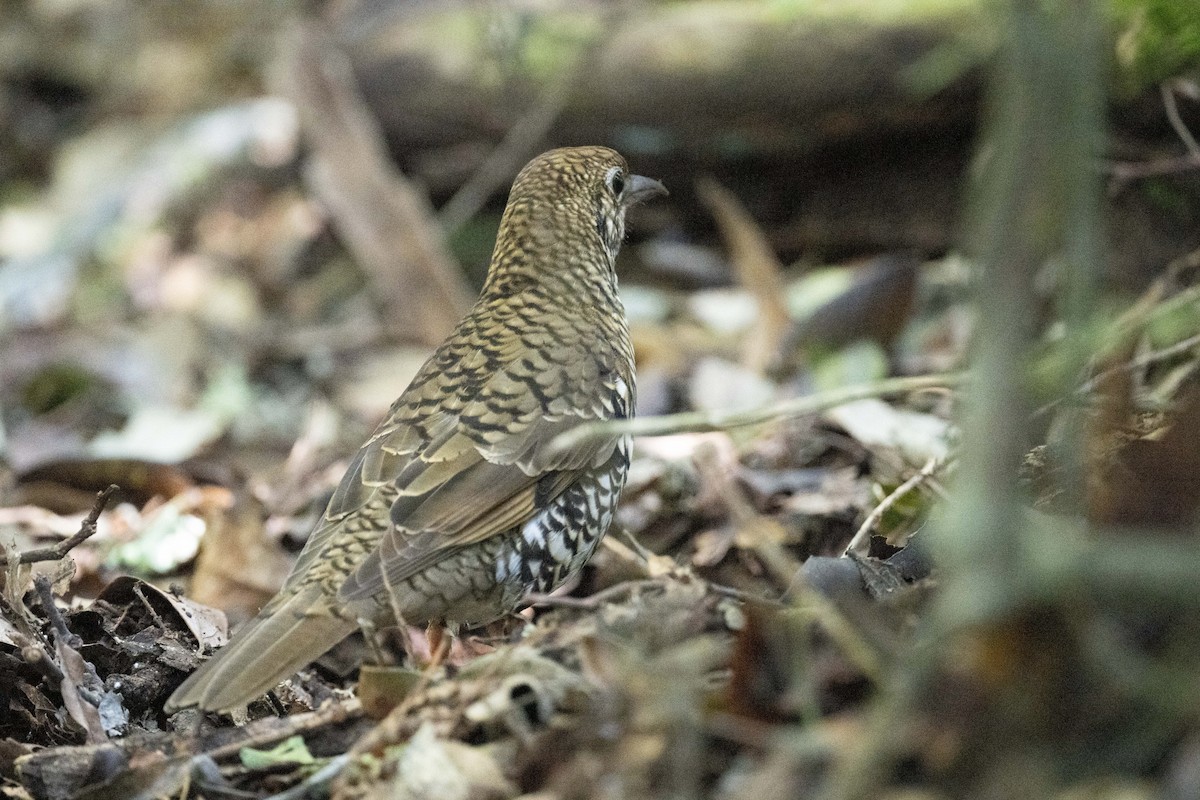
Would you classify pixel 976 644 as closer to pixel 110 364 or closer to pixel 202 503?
pixel 202 503

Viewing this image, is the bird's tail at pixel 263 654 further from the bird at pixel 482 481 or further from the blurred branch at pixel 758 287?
the blurred branch at pixel 758 287

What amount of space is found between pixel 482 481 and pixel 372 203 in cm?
430

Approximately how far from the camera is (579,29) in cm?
830

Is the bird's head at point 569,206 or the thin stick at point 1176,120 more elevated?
the bird's head at point 569,206

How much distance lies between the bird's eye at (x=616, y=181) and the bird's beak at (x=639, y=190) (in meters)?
0.02

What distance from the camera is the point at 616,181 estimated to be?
5152 millimetres

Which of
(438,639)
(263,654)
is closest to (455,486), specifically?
(438,639)

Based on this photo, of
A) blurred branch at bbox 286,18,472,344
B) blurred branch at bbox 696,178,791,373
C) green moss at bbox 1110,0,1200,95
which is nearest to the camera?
green moss at bbox 1110,0,1200,95

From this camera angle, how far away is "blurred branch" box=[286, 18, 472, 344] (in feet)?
25.5

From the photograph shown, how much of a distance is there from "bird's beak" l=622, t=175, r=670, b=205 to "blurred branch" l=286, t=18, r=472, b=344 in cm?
255

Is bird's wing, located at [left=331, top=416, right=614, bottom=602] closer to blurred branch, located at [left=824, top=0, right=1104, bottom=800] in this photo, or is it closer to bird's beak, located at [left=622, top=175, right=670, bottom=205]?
bird's beak, located at [left=622, top=175, right=670, bottom=205]

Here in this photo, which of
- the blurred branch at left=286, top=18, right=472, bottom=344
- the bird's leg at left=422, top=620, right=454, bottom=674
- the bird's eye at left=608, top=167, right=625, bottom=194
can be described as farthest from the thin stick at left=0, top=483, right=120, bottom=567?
the blurred branch at left=286, top=18, right=472, bottom=344

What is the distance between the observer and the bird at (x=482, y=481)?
12.2 ft

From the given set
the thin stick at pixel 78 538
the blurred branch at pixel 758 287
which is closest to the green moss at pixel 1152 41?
the blurred branch at pixel 758 287
